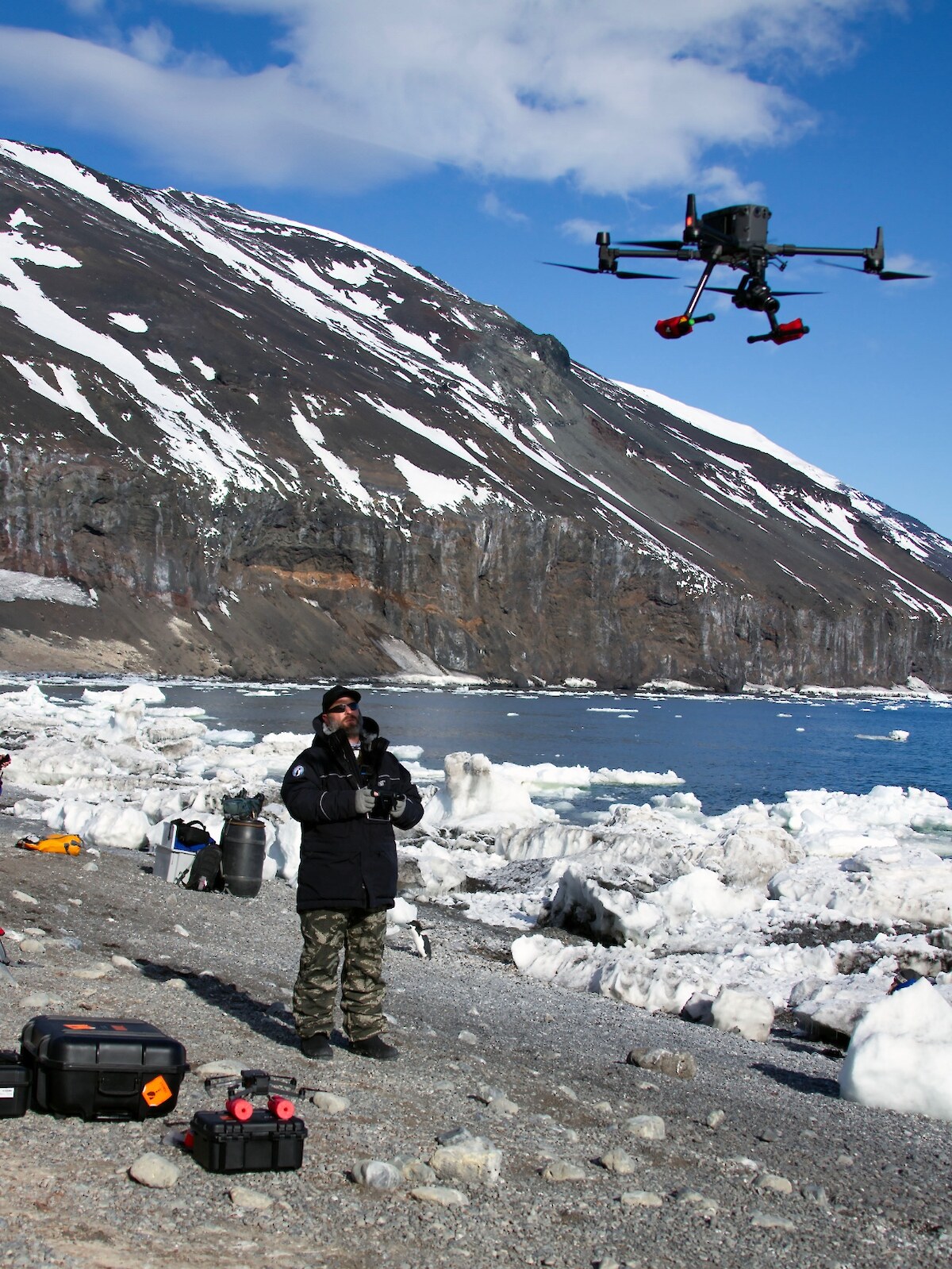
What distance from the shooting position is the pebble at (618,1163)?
518 centimetres

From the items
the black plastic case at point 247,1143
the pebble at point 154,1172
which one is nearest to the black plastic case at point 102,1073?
the black plastic case at point 247,1143

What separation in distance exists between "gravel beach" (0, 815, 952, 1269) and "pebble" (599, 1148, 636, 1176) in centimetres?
2

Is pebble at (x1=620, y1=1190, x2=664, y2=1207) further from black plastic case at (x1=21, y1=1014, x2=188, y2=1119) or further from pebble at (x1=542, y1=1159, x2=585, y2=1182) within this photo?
black plastic case at (x1=21, y1=1014, x2=188, y2=1119)

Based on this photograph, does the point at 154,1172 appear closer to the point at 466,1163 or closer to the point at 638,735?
the point at 466,1163

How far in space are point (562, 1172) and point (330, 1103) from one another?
119 centimetres

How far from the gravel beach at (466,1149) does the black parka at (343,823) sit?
93cm

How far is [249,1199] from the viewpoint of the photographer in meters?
4.37

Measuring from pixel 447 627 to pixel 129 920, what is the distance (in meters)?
96.6

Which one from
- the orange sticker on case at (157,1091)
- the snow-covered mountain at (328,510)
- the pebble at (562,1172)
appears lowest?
the pebble at (562,1172)

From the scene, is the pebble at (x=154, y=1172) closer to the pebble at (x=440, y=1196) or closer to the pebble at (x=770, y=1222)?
the pebble at (x=440, y=1196)

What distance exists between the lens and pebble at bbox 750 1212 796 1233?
4.76 metres

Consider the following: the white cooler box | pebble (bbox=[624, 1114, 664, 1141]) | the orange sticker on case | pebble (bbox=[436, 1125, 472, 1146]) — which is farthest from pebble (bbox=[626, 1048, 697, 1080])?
the white cooler box

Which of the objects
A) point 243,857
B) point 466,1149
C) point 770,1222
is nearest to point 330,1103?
point 466,1149

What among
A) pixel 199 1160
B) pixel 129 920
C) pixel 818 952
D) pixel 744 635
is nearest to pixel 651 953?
pixel 818 952
